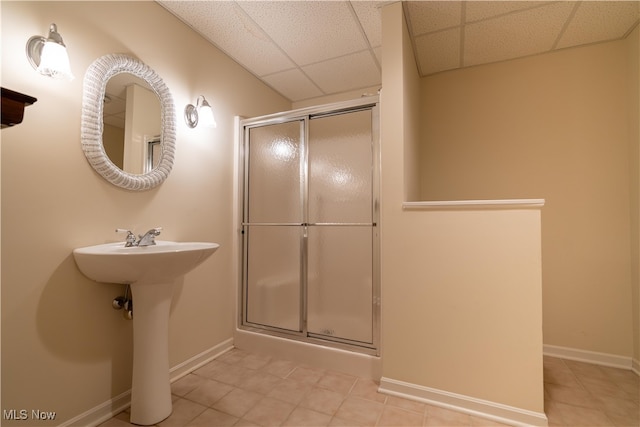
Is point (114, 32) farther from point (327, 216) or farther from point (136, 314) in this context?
point (327, 216)

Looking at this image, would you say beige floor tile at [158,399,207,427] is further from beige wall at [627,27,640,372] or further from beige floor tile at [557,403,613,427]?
beige wall at [627,27,640,372]

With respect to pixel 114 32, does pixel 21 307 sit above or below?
below

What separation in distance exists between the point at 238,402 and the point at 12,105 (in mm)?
1674

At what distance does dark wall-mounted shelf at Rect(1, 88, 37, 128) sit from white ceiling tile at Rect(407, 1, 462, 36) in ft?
6.64

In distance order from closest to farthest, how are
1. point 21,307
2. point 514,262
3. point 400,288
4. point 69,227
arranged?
point 21,307 → point 69,227 → point 514,262 → point 400,288

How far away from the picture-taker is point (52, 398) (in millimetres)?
1271

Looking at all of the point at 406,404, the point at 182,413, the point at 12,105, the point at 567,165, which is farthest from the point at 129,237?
the point at 567,165

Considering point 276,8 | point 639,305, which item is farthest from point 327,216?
point 639,305

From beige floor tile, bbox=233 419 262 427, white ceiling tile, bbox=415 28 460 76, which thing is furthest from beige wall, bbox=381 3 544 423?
beige floor tile, bbox=233 419 262 427

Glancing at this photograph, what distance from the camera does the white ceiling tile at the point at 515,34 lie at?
1.86 metres

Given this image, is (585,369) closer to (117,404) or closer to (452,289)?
(452,289)

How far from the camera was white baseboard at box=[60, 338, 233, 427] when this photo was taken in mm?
1374

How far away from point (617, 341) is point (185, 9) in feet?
12.4

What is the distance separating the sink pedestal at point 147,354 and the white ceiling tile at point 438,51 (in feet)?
8.08
